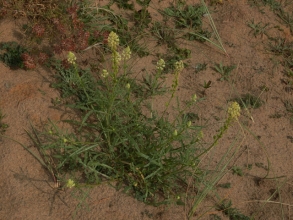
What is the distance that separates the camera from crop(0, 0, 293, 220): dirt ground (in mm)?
2812

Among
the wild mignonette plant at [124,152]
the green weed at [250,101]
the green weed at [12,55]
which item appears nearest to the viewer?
the wild mignonette plant at [124,152]

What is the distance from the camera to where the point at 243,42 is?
427 centimetres

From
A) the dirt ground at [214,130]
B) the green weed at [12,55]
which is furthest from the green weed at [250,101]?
the green weed at [12,55]

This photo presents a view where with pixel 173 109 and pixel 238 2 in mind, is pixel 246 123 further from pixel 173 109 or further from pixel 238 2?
pixel 238 2

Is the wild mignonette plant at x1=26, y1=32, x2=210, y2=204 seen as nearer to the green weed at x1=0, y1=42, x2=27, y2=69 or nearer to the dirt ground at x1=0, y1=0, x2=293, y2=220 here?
the dirt ground at x1=0, y1=0, x2=293, y2=220

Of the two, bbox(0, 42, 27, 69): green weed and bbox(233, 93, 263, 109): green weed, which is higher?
bbox(233, 93, 263, 109): green weed

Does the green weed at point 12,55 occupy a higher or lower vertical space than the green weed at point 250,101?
lower

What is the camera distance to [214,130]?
3498mm

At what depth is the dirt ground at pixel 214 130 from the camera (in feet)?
9.23

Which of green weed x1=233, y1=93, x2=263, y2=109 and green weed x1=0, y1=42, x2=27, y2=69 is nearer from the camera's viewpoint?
green weed x1=0, y1=42, x2=27, y2=69

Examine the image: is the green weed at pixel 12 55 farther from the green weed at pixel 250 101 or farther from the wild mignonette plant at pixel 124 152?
the green weed at pixel 250 101

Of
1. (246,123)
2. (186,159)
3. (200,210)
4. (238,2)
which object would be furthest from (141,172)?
(238,2)

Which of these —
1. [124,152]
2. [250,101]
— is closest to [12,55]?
[124,152]

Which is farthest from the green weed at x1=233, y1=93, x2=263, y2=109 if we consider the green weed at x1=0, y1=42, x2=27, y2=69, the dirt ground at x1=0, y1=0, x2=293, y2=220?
the green weed at x1=0, y1=42, x2=27, y2=69
